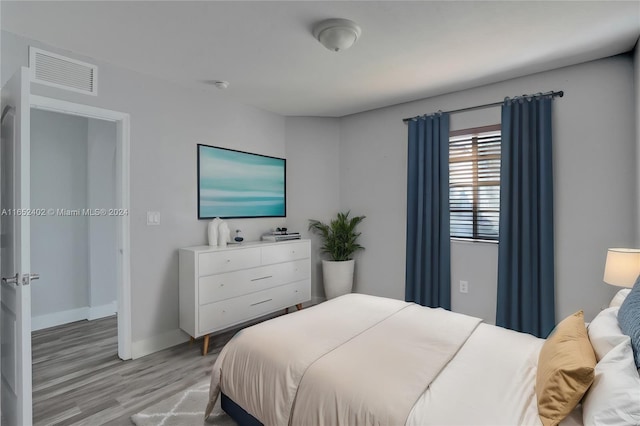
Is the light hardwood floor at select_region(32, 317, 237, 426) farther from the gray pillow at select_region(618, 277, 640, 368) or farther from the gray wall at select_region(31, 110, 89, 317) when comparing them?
the gray pillow at select_region(618, 277, 640, 368)

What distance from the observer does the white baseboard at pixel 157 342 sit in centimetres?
282

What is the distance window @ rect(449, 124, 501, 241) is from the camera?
125 inches

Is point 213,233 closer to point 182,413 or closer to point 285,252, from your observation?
point 285,252

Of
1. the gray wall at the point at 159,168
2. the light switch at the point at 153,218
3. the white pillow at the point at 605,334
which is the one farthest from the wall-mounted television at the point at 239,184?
the white pillow at the point at 605,334

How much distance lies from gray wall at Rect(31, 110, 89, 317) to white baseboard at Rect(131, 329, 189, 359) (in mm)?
1513

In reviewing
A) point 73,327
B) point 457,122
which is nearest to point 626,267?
point 457,122

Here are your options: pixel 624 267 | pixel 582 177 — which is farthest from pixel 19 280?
pixel 582 177

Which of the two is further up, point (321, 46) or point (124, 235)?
point (321, 46)

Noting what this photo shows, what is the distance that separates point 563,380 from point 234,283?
8.45 feet

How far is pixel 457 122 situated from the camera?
3.39 metres

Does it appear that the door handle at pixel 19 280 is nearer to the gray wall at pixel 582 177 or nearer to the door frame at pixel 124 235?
the door frame at pixel 124 235

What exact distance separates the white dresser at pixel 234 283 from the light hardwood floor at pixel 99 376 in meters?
0.29

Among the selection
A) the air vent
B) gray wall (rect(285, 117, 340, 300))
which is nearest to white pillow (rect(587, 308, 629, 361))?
gray wall (rect(285, 117, 340, 300))

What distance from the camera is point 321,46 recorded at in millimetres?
2389
